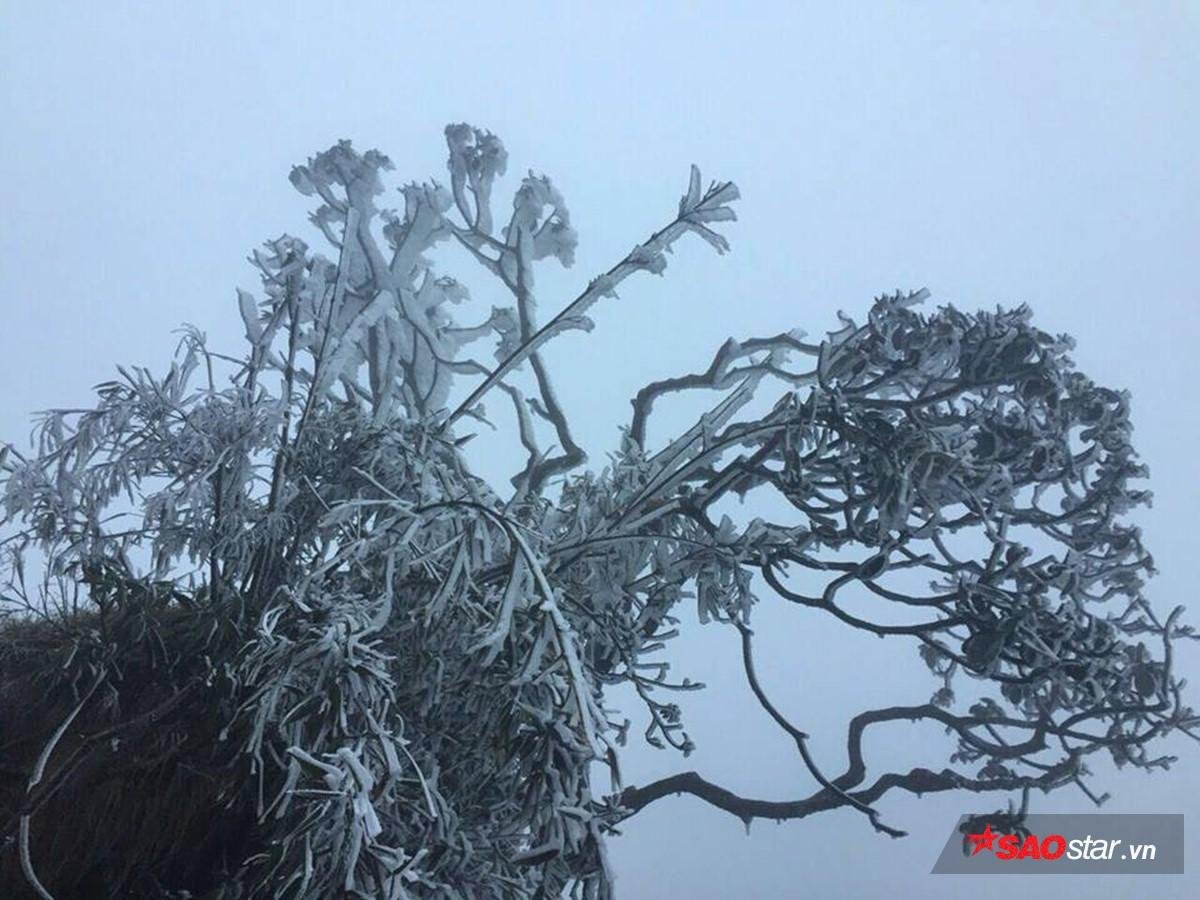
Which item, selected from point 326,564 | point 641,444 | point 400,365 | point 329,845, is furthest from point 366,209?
point 329,845

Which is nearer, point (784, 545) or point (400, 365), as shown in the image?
point (784, 545)

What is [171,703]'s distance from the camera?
5.89ft

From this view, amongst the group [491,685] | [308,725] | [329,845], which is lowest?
[329,845]

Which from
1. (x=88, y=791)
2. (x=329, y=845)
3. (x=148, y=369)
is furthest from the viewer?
(x=148, y=369)

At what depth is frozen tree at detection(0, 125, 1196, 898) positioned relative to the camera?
1.59 meters

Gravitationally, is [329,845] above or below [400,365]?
below

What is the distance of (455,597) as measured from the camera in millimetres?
1759

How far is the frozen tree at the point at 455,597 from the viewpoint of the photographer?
159cm

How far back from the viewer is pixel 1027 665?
191 cm

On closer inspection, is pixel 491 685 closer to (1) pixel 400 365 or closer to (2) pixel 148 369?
(2) pixel 148 369

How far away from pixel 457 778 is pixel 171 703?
0.38 metres

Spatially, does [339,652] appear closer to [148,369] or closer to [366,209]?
[148,369]

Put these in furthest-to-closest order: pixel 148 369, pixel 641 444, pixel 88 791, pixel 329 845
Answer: pixel 641 444 < pixel 148 369 < pixel 88 791 < pixel 329 845

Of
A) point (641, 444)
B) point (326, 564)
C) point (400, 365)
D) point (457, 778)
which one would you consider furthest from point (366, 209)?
point (457, 778)
